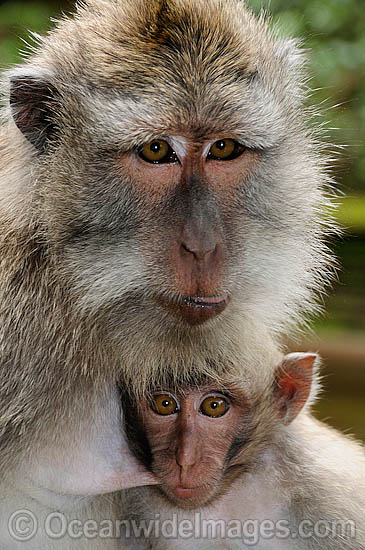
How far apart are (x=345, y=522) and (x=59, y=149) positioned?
1.42m

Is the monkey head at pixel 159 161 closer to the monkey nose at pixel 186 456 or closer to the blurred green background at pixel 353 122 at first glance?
the monkey nose at pixel 186 456

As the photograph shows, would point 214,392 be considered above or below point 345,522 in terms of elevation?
above

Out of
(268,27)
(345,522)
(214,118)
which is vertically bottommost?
(345,522)

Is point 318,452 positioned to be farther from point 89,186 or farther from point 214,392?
point 89,186

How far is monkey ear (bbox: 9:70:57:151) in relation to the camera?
2619mm

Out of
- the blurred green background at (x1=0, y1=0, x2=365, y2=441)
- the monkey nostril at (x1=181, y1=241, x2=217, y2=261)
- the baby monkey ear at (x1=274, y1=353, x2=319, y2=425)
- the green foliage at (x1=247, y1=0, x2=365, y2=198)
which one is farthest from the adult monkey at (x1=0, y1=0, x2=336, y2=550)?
the green foliage at (x1=247, y1=0, x2=365, y2=198)

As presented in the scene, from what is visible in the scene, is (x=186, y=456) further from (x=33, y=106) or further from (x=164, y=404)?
(x=33, y=106)

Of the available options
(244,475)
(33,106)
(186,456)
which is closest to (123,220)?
(33,106)

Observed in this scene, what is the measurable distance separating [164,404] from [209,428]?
15 centimetres

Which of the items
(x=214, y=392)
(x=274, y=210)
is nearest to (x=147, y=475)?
(x=214, y=392)

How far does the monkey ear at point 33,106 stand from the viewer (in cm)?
262

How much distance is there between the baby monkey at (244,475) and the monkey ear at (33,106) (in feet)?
2.66

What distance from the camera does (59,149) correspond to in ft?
8.61

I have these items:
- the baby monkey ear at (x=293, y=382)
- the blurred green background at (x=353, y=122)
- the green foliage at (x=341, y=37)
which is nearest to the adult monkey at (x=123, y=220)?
the baby monkey ear at (x=293, y=382)
